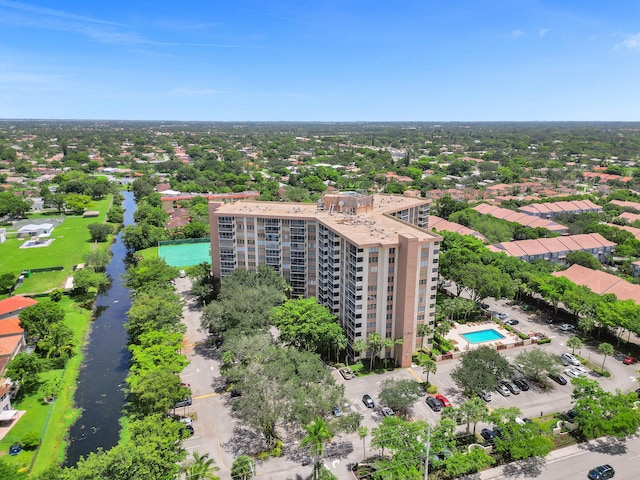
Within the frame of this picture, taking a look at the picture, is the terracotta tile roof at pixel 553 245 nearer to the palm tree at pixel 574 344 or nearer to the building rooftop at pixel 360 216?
the building rooftop at pixel 360 216

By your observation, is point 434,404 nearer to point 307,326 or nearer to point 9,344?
point 307,326

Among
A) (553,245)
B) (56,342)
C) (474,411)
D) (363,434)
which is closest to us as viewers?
(363,434)

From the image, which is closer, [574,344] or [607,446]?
[607,446]

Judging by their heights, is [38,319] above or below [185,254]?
above

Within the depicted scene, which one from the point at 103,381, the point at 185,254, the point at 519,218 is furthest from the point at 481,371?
the point at 519,218

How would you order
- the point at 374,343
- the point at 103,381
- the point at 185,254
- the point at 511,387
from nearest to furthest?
the point at 511,387 → the point at 374,343 → the point at 103,381 → the point at 185,254

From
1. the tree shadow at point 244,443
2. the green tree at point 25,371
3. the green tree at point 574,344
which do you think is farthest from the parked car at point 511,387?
the green tree at point 25,371

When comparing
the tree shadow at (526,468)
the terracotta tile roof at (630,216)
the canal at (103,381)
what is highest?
the terracotta tile roof at (630,216)

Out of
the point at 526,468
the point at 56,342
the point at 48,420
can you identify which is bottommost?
the point at 48,420
